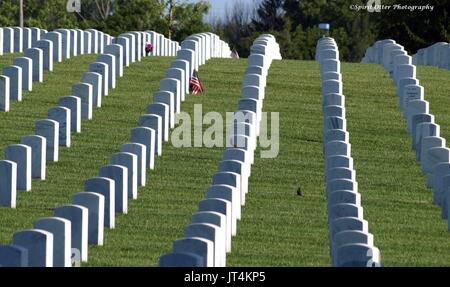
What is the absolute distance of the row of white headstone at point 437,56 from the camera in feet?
133

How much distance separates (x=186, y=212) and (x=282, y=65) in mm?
18559

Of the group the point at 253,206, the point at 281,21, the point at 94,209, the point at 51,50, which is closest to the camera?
the point at 94,209

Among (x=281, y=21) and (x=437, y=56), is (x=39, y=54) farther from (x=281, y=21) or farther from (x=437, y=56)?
(x=281, y=21)

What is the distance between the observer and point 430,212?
19312mm

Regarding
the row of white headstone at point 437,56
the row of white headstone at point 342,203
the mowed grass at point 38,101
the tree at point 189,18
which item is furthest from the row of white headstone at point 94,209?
the tree at point 189,18

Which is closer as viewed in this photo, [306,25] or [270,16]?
[306,25]

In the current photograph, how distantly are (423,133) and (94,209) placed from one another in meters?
9.19

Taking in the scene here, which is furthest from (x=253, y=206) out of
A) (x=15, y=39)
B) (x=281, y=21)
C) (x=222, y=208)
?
(x=281, y=21)

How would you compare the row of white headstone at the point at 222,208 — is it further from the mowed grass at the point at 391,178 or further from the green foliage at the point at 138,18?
the green foliage at the point at 138,18

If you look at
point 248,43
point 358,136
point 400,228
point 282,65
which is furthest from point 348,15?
point 400,228

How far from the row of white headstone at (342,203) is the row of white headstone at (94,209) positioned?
203 cm

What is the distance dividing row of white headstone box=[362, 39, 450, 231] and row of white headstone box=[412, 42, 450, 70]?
5.39 meters

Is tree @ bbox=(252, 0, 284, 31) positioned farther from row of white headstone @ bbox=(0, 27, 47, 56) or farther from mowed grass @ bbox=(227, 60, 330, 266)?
mowed grass @ bbox=(227, 60, 330, 266)

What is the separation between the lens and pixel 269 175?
21578mm
